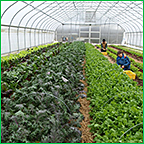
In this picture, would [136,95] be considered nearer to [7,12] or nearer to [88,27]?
[7,12]

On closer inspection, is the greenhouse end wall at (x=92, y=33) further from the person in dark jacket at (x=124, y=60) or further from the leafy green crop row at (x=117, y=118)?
the leafy green crop row at (x=117, y=118)

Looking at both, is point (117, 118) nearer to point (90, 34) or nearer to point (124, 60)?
point (124, 60)

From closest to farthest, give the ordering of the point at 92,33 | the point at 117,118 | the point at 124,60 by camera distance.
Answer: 1. the point at 117,118
2. the point at 124,60
3. the point at 92,33

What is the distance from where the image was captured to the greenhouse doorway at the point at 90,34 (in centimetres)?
3197

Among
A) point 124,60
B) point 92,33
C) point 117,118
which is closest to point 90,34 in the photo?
point 92,33

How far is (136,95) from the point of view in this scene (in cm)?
403

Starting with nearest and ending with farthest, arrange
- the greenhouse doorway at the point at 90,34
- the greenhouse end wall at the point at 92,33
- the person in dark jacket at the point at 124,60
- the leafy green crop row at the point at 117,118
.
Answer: the leafy green crop row at the point at 117,118, the person in dark jacket at the point at 124,60, the greenhouse end wall at the point at 92,33, the greenhouse doorway at the point at 90,34

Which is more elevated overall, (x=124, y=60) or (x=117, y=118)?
(x=124, y=60)

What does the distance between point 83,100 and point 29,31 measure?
15.3 meters

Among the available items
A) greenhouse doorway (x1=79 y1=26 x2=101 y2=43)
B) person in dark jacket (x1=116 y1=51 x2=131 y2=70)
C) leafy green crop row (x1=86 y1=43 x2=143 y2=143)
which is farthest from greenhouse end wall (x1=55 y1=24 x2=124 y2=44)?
leafy green crop row (x1=86 y1=43 x2=143 y2=143)

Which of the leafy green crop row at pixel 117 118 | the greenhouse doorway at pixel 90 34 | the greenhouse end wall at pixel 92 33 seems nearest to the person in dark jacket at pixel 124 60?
the leafy green crop row at pixel 117 118

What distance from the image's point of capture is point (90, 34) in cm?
3228

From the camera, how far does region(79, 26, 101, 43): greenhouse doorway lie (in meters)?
32.0

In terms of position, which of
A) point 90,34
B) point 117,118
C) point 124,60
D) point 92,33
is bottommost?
point 117,118
